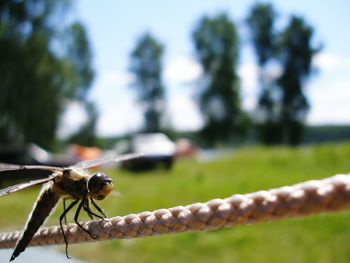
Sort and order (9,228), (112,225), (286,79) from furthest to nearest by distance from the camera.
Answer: (286,79), (9,228), (112,225)

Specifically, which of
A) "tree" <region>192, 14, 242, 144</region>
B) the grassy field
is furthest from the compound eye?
"tree" <region>192, 14, 242, 144</region>

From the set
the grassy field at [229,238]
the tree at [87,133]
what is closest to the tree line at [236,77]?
the tree at [87,133]

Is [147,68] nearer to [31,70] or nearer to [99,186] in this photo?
[31,70]

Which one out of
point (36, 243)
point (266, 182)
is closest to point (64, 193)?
point (36, 243)

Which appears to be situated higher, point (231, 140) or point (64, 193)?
point (64, 193)

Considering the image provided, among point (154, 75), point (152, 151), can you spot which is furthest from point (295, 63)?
point (152, 151)

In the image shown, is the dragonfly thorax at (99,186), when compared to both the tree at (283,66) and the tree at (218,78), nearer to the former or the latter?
the tree at (283,66)

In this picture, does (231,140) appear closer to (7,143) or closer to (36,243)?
(7,143)
